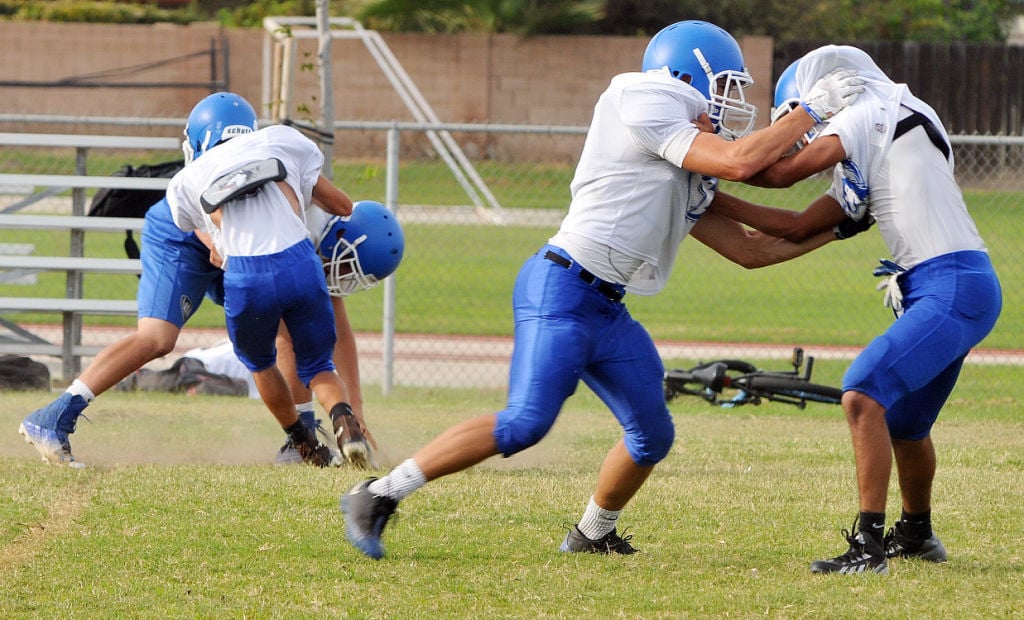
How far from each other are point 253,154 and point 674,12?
27227 millimetres

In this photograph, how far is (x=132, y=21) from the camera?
32.2 metres

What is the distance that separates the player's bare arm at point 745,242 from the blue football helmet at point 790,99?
18.4 inches

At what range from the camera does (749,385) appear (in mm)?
9922

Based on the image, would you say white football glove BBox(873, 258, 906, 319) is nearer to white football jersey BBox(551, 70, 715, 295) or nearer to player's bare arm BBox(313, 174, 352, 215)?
white football jersey BBox(551, 70, 715, 295)

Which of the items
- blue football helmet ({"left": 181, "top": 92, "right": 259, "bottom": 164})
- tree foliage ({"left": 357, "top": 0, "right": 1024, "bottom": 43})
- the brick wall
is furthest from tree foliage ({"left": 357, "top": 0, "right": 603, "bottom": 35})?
blue football helmet ({"left": 181, "top": 92, "right": 259, "bottom": 164})

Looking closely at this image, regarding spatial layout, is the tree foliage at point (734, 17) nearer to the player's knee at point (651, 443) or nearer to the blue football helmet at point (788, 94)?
the blue football helmet at point (788, 94)

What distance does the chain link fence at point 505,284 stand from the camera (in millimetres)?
12250

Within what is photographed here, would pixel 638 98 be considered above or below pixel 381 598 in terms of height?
above

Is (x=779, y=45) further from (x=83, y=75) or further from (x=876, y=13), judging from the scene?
(x=83, y=75)

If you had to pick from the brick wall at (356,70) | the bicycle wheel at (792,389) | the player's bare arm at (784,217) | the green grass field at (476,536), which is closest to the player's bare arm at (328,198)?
the green grass field at (476,536)

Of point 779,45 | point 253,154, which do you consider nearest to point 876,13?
point 779,45

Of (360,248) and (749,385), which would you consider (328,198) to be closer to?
(360,248)

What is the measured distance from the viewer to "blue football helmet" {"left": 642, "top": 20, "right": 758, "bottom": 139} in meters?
5.00

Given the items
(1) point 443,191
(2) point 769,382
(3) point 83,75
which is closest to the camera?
(2) point 769,382
